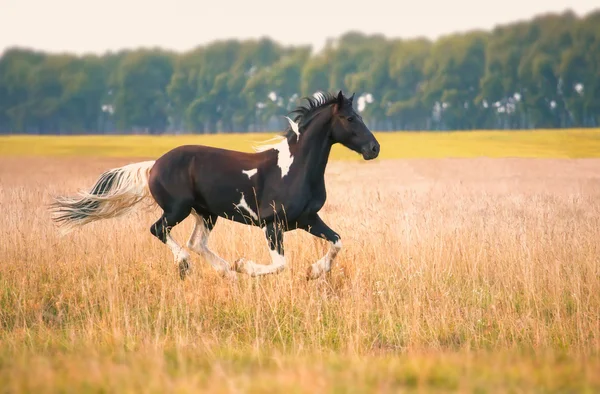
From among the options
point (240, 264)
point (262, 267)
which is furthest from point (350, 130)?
point (240, 264)

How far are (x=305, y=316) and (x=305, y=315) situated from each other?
5cm

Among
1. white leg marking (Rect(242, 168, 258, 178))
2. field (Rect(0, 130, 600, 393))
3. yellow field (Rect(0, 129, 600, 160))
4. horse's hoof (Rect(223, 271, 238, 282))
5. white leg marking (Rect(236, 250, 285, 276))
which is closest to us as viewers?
field (Rect(0, 130, 600, 393))

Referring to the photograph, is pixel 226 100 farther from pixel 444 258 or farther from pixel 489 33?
pixel 444 258

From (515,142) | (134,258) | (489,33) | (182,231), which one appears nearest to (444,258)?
(134,258)

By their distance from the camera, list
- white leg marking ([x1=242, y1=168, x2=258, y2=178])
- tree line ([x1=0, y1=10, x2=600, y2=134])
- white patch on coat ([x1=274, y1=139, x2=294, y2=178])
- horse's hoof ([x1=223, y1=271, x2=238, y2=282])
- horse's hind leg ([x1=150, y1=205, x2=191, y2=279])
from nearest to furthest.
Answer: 1. horse's hoof ([x1=223, y1=271, x2=238, y2=282])
2. white patch on coat ([x1=274, y1=139, x2=294, y2=178])
3. white leg marking ([x1=242, y1=168, x2=258, y2=178])
4. horse's hind leg ([x1=150, y1=205, x2=191, y2=279])
5. tree line ([x1=0, y1=10, x2=600, y2=134])

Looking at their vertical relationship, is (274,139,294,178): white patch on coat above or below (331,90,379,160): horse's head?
below

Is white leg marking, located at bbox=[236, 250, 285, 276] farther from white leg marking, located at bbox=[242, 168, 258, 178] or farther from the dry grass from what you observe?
white leg marking, located at bbox=[242, 168, 258, 178]

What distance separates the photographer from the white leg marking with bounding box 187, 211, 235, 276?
8109 millimetres

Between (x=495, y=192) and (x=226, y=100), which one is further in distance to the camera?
(x=226, y=100)

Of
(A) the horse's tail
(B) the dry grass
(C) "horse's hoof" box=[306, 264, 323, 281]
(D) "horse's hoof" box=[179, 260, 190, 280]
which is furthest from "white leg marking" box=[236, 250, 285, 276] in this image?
(A) the horse's tail

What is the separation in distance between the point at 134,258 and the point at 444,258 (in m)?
3.75

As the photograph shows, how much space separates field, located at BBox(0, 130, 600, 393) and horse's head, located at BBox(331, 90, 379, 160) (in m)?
1.14

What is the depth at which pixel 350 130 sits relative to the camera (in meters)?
7.86

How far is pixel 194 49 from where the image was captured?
366 ft
